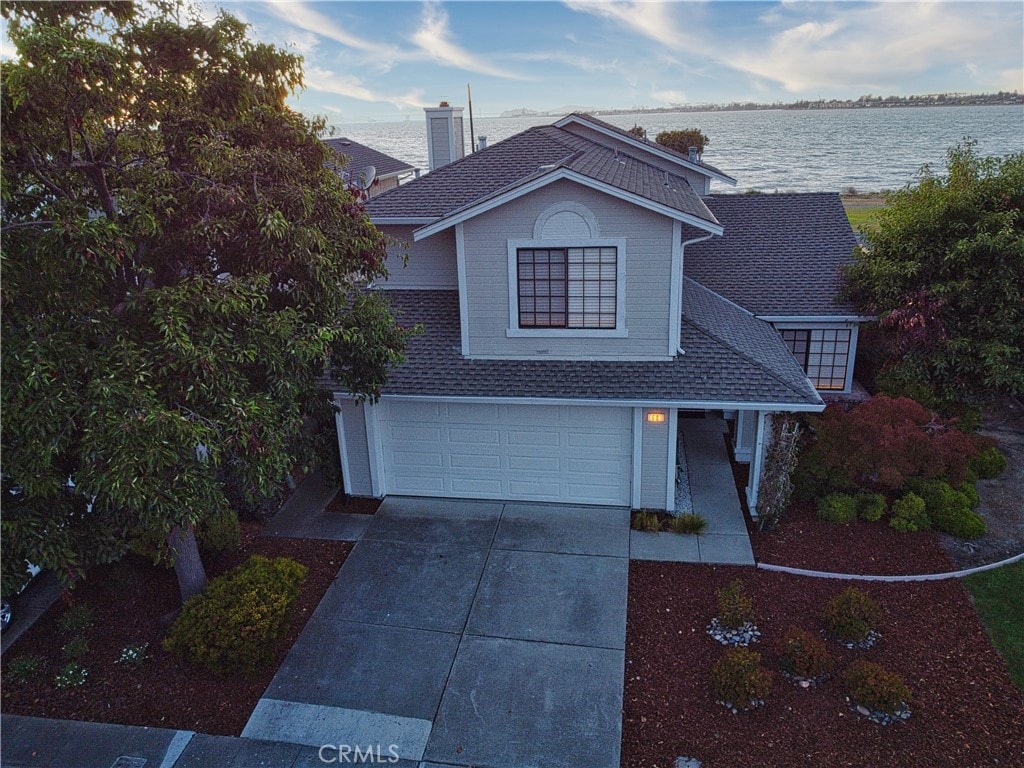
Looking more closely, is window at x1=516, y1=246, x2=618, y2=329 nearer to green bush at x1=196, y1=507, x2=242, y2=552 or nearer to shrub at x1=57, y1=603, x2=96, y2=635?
green bush at x1=196, y1=507, x2=242, y2=552

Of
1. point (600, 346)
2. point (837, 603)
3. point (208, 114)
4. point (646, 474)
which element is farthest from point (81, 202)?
point (837, 603)

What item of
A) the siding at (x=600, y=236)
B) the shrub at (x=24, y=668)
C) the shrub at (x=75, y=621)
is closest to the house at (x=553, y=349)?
the siding at (x=600, y=236)

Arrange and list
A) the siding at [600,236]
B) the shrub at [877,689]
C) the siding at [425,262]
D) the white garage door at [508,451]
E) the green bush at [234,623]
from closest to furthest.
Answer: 1. the shrub at [877,689]
2. the green bush at [234,623]
3. the siding at [600,236]
4. the white garage door at [508,451]
5. the siding at [425,262]

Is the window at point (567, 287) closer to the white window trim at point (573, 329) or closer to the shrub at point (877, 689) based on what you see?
the white window trim at point (573, 329)

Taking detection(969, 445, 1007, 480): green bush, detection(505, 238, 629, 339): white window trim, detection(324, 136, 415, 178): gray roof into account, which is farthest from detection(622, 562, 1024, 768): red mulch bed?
detection(324, 136, 415, 178): gray roof

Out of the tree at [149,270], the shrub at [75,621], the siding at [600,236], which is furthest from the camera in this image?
Answer: the siding at [600,236]

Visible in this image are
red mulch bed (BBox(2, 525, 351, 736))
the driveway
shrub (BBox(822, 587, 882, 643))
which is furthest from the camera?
shrub (BBox(822, 587, 882, 643))
